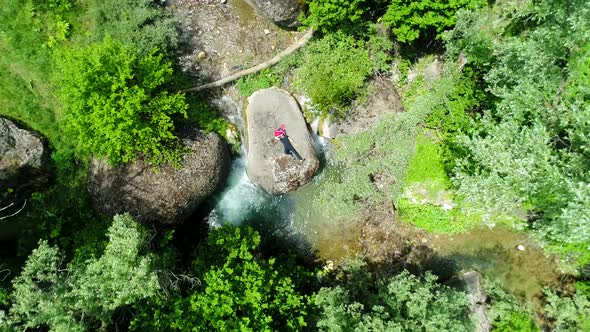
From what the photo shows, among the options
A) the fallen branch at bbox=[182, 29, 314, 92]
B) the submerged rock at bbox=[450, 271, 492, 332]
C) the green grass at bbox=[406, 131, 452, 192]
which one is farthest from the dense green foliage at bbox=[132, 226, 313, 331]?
the green grass at bbox=[406, 131, 452, 192]

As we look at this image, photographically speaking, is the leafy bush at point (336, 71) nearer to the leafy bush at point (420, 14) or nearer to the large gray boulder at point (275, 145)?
the large gray boulder at point (275, 145)

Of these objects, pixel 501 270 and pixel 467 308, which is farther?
pixel 501 270

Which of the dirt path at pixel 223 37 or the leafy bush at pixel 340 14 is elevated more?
the leafy bush at pixel 340 14

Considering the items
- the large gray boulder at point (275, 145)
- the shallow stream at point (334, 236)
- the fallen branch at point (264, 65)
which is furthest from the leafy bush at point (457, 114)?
the fallen branch at point (264, 65)

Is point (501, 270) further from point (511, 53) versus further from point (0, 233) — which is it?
point (0, 233)

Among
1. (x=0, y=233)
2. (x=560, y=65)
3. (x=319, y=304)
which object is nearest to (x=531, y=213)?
(x=560, y=65)

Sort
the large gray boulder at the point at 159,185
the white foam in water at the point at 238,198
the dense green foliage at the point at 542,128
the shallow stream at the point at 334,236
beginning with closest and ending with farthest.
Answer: the dense green foliage at the point at 542,128, the large gray boulder at the point at 159,185, the shallow stream at the point at 334,236, the white foam in water at the point at 238,198

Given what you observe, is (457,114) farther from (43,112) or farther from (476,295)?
(43,112)
